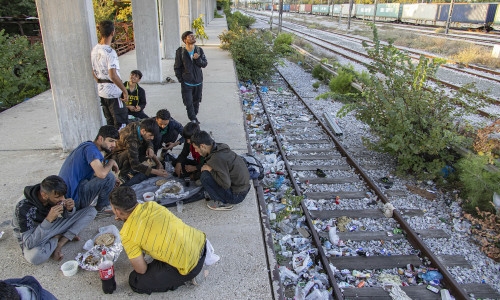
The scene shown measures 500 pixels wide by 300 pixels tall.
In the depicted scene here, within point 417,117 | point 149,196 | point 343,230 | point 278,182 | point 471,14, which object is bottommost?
point 343,230

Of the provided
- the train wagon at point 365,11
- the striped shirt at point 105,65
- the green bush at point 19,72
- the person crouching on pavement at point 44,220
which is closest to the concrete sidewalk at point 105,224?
the person crouching on pavement at point 44,220

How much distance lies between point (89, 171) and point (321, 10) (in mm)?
72375

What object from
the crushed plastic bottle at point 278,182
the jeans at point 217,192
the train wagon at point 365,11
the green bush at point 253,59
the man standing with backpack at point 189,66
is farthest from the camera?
the train wagon at point 365,11

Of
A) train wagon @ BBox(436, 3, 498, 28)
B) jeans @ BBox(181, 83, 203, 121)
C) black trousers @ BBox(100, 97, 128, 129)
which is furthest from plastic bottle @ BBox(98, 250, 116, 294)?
train wagon @ BBox(436, 3, 498, 28)

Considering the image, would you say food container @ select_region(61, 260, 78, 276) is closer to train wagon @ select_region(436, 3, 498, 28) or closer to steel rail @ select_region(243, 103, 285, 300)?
steel rail @ select_region(243, 103, 285, 300)

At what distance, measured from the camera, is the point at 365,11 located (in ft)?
163

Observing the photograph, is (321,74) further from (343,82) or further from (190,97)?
(190,97)

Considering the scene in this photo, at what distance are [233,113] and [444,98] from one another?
4.27 metres

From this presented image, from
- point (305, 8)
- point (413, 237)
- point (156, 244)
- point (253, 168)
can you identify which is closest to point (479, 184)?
point (413, 237)

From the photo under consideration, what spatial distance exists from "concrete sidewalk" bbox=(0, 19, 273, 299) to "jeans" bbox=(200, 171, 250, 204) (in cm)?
16

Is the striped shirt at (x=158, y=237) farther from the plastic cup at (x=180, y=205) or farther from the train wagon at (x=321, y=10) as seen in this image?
the train wagon at (x=321, y=10)

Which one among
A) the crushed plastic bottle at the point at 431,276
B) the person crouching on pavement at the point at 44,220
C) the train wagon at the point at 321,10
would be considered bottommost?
the crushed plastic bottle at the point at 431,276

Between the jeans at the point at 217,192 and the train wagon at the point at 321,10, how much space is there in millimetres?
66451

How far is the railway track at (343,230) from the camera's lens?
393 cm
